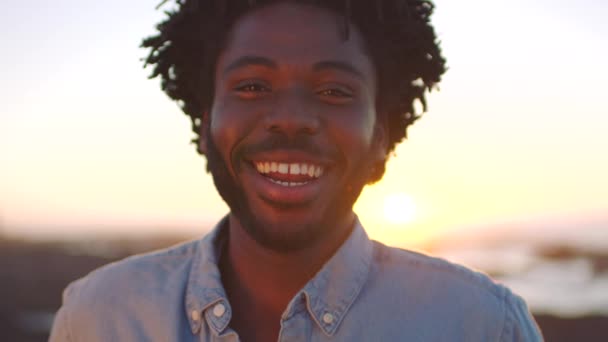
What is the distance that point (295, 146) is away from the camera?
119 inches

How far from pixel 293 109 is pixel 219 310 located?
2.76ft

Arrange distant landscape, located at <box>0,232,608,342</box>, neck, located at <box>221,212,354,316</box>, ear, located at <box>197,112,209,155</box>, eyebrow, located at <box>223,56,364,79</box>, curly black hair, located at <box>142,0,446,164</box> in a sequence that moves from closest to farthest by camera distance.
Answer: eyebrow, located at <box>223,56,364,79</box>
neck, located at <box>221,212,354,316</box>
curly black hair, located at <box>142,0,446,164</box>
ear, located at <box>197,112,209,155</box>
distant landscape, located at <box>0,232,608,342</box>

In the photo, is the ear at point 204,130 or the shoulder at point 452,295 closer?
the shoulder at point 452,295

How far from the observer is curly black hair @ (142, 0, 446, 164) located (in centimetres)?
337

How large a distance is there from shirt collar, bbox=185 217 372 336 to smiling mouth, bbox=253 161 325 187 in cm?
36

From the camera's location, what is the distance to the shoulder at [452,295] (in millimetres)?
3020

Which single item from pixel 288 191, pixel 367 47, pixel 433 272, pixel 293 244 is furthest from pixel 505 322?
pixel 367 47

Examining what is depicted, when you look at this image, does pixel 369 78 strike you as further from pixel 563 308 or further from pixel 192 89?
pixel 563 308

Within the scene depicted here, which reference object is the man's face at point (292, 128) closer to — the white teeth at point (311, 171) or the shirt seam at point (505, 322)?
the white teeth at point (311, 171)

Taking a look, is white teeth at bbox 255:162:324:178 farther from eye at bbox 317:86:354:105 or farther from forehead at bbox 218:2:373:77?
forehead at bbox 218:2:373:77

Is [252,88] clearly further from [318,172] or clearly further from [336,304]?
[336,304]

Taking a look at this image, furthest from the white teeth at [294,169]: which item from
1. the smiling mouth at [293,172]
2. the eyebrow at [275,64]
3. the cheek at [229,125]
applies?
the eyebrow at [275,64]

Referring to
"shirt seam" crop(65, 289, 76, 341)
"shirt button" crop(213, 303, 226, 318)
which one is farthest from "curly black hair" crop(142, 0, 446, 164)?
"shirt seam" crop(65, 289, 76, 341)

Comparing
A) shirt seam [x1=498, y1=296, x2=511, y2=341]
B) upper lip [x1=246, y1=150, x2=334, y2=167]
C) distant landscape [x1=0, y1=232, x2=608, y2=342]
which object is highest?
upper lip [x1=246, y1=150, x2=334, y2=167]
